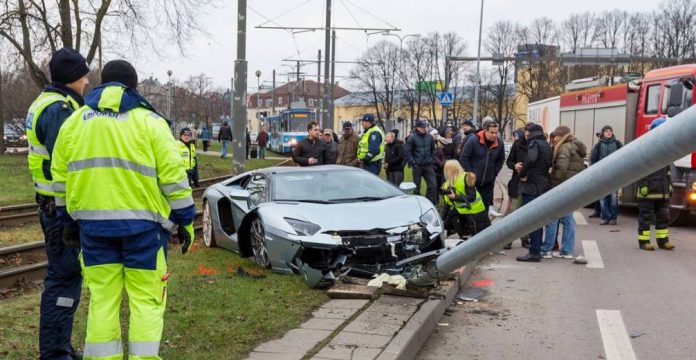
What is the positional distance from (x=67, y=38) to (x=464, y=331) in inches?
828

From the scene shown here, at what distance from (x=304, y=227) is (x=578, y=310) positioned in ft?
9.25

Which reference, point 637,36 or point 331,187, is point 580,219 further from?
point 637,36

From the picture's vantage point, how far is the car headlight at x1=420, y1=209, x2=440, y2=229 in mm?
7922

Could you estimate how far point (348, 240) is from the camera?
736 cm

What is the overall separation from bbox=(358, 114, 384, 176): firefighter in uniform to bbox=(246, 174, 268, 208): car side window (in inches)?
170

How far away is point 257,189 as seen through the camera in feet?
29.9

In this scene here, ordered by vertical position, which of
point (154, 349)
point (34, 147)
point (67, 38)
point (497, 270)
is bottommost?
point (497, 270)

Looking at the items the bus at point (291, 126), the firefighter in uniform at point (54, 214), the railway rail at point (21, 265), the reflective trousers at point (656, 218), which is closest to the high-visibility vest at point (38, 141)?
the firefighter in uniform at point (54, 214)

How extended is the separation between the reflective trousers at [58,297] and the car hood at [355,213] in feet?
10.5

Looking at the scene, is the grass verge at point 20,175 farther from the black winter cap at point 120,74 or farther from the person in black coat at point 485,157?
the black winter cap at point 120,74

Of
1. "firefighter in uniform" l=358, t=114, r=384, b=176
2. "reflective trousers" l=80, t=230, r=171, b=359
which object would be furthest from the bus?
"reflective trousers" l=80, t=230, r=171, b=359

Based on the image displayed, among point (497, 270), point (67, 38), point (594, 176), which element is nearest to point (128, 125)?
point (594, 176)

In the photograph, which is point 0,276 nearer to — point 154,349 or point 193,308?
point 193,308

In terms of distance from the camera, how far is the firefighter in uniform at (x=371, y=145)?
13616 millimetres
